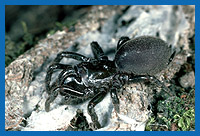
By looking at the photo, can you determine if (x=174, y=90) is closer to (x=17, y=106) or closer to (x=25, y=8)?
(x=17, y=106)

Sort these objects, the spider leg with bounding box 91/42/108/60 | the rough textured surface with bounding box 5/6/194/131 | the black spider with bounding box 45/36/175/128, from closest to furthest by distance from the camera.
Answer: the rough textured surface with bounding box 5/6/194/131, the black spider with bounding box 45/36/175/128, the spider leg with bounding box 91/42/108/60

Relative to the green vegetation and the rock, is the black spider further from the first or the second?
the rock

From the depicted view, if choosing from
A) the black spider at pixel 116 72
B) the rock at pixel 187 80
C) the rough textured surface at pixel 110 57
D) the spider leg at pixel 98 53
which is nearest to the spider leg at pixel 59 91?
the black spider at pixel 116 72

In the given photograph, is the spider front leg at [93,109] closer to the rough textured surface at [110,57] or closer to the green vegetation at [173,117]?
the rough textured surface at [110,57]

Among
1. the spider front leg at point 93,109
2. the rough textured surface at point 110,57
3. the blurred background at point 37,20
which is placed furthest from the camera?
the blurred background at point 37,20

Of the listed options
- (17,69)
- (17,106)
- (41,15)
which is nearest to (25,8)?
(41,15)

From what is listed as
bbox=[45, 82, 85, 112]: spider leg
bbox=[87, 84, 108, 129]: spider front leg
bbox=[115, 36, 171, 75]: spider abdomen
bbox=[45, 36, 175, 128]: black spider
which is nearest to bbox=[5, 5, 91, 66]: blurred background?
bbox=[45, 36, 175, 128]: black spider
